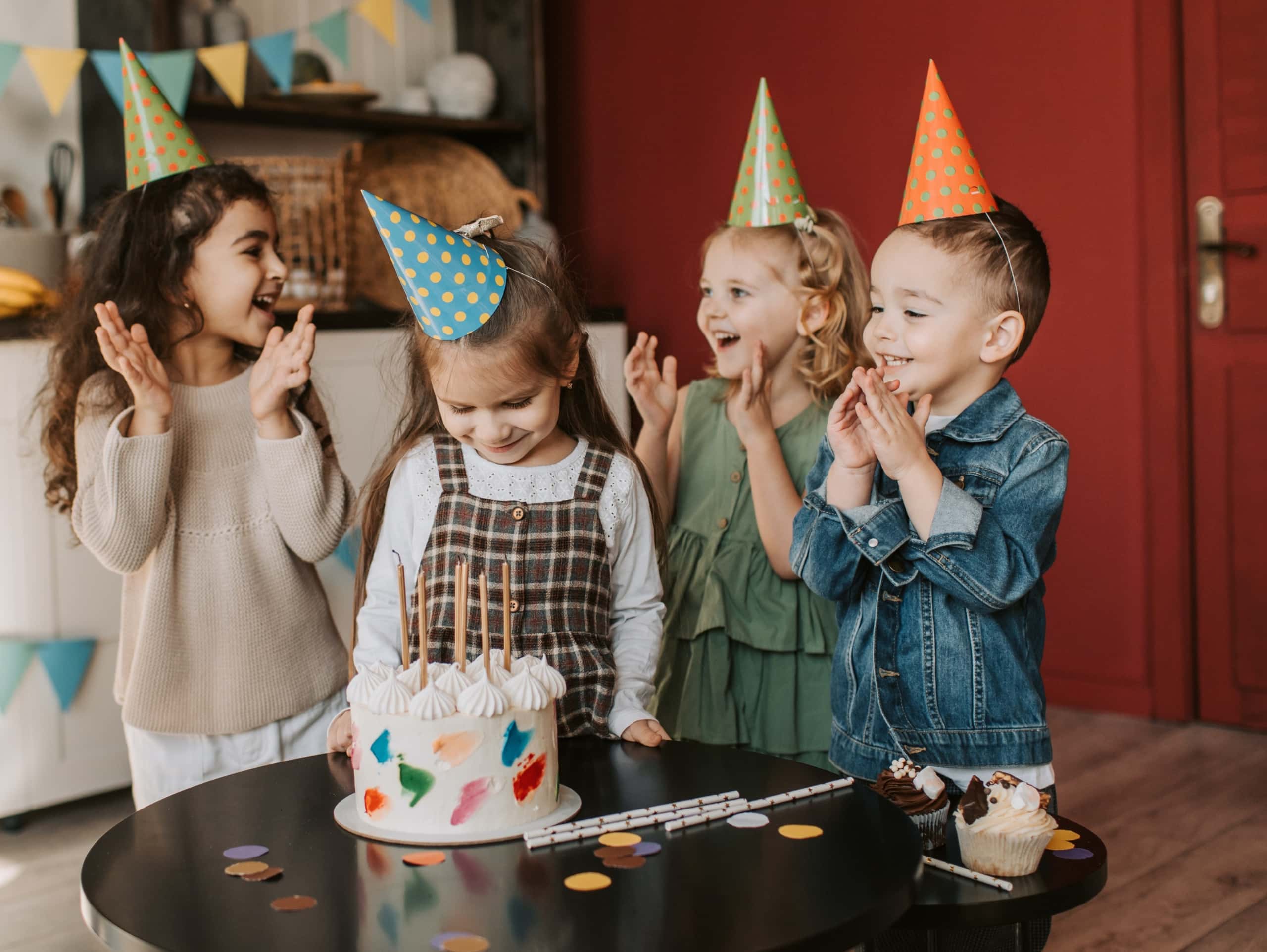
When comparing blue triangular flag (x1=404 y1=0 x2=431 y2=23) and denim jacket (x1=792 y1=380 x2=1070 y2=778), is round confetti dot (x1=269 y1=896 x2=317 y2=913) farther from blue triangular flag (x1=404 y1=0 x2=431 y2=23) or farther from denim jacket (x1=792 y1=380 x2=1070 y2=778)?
blue triangular flag (x1=404 y1=0 x2=431 y2=23)

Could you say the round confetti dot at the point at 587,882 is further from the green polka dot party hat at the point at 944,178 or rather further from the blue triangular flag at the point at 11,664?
the blue triangular flag at the point at 11,664

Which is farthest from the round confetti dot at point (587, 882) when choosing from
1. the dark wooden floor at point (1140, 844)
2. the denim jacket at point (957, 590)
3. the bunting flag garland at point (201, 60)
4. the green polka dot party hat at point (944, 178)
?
the bunting flag garland at point (201, 60)

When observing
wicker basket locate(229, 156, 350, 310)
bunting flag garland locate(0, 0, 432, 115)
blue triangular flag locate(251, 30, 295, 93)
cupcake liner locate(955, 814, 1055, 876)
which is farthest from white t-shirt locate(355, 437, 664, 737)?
blue triangular flag locate(251, 30, 295, 93)

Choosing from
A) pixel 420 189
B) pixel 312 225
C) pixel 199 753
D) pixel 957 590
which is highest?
pixel 420 189

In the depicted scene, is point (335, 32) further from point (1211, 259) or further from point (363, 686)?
point (363, 686)

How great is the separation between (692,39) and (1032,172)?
111 centimetres

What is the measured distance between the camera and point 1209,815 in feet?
7.88

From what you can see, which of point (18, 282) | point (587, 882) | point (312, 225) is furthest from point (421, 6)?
point (587, 882)

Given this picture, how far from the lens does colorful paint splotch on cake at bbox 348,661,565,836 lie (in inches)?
40.3

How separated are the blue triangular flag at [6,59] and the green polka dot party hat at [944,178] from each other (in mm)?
2123

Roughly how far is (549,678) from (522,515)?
34cm

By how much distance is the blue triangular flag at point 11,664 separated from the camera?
2.40 meters

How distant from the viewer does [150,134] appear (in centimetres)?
171

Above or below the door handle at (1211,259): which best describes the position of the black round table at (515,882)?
below
